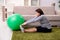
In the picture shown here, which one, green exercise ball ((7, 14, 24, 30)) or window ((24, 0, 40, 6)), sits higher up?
window ((24, 0, 40, 6))

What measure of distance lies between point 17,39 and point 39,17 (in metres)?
1.27

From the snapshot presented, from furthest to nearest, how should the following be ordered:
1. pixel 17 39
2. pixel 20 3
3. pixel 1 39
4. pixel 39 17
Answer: pixel 20 3 < pixel 39 17 < pixel 1 39 < pixel 17 39

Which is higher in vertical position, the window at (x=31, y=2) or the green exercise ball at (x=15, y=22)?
the window at (x=31, y=2)

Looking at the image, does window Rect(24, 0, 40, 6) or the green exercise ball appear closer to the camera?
the green exercise ball

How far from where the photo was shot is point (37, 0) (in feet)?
34.8

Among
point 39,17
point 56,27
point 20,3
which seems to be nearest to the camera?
point 39,17

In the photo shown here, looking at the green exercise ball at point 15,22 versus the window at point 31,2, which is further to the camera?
the window at point 31,2

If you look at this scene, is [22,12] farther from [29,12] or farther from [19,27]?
[19,27]

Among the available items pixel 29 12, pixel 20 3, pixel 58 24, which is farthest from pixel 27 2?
pixel 58 24

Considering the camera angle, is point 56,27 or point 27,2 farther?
point 27,2

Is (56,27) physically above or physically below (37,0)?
below

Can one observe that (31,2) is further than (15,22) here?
Yes

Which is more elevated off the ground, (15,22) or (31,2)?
(31,2)

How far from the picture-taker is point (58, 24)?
670 centimetres
